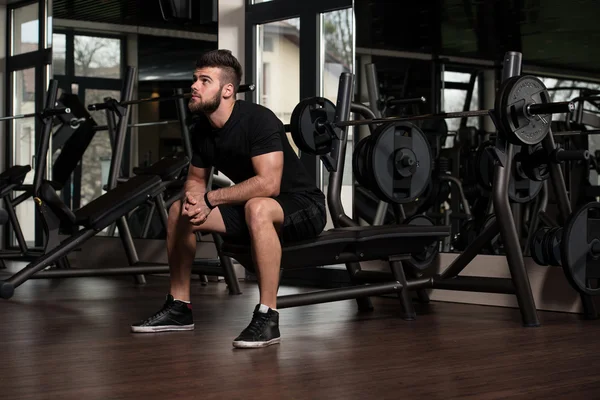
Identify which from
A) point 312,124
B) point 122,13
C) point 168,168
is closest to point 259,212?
point 312,124

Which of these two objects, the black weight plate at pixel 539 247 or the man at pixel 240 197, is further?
the black weight plate at pixel 539 247

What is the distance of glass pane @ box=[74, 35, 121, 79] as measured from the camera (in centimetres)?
802

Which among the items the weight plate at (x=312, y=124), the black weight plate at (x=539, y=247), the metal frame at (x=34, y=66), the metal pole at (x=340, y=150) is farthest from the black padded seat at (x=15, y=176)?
the black weight plate at (x=539, y=247)

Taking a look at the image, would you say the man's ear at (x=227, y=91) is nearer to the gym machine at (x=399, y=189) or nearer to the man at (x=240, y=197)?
the man at (x=240, y=197)

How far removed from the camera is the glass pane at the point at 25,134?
30.3 ft

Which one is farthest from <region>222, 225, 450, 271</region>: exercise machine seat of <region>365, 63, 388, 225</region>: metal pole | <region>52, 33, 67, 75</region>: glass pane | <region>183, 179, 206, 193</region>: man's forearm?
<region>52, 33, 67, 75</region>: glass pane

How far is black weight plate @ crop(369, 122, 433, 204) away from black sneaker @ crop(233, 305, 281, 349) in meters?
1.00

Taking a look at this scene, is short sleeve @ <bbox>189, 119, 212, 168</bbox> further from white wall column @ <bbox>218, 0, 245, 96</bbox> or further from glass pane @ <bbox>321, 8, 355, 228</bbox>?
white wall column @ <bbox>218, 0, 245, 96</bbox>

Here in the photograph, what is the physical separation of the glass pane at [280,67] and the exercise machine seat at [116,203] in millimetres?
1417

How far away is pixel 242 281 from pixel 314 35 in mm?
1655

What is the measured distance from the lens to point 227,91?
129 inches

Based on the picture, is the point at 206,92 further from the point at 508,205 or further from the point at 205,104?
the point at 508,205

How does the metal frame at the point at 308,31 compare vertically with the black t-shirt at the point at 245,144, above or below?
above

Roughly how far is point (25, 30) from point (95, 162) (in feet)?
7.16
